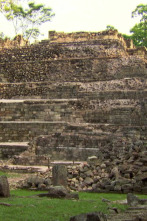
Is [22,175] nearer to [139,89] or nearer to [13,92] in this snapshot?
[139,89]

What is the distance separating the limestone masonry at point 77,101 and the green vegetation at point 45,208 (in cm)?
287

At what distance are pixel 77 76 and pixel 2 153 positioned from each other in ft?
33.4

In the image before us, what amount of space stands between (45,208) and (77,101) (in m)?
15.2

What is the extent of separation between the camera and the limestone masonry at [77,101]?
18359 mm

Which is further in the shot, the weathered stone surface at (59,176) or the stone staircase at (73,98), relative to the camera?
the stone staircase at (73,98)

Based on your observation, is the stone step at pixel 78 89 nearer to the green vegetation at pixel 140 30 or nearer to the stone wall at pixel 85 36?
the stone wall at pixel 85 36

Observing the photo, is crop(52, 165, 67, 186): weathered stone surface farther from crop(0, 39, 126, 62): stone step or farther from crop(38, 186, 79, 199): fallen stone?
crop(0, 39, 126, 62): stone step

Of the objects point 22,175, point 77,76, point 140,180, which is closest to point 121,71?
point 77,76

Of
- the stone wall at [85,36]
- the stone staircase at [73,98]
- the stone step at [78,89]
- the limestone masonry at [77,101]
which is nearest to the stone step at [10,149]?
the limestone masonry at [77,101]

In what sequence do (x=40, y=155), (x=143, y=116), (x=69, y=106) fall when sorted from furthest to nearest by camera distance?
(x=69, y=106)
(x=143, y=116)
(x=40, y=155)

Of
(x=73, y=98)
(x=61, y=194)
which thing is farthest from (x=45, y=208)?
(x=73, y=98)

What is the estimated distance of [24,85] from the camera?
2858 centimetres

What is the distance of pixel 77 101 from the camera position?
2430 centimetres

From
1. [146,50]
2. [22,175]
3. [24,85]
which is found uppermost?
[146,50]
